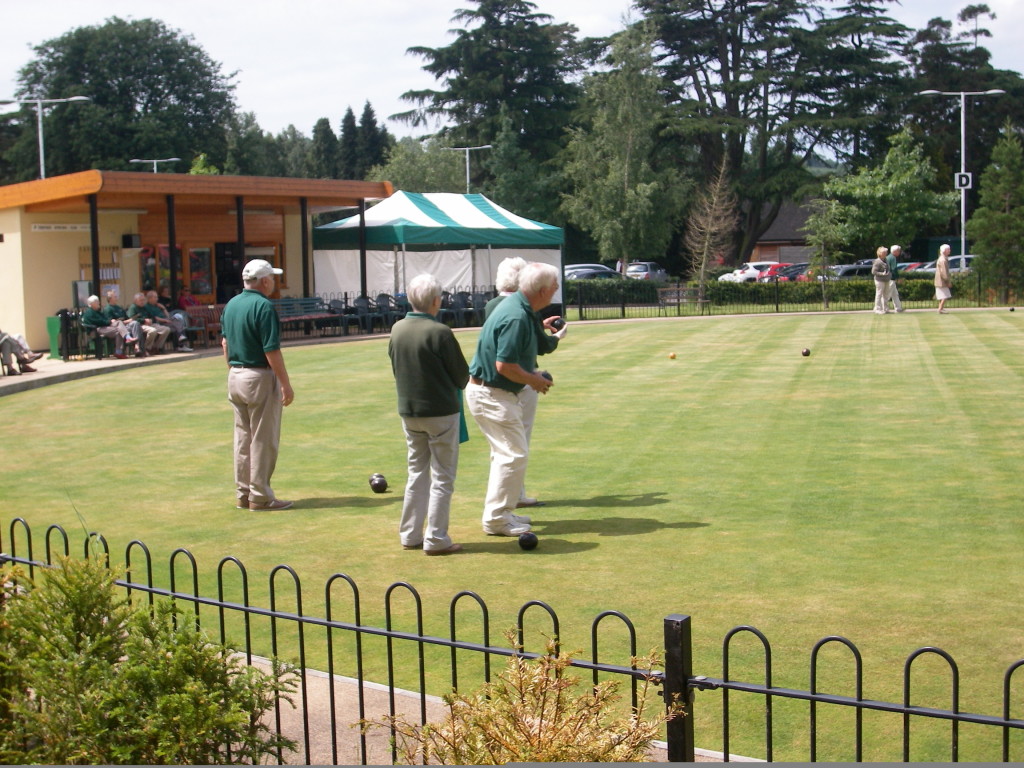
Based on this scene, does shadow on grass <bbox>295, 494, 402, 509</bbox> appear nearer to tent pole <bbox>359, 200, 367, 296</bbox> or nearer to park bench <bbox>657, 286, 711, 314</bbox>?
tent pole <bbox>359, 200, 367, 296</bbox>

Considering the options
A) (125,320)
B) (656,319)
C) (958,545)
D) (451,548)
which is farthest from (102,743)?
(656,319)

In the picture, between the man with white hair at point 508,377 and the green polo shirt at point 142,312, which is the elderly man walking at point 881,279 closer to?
the green polo shirt at point 142,312

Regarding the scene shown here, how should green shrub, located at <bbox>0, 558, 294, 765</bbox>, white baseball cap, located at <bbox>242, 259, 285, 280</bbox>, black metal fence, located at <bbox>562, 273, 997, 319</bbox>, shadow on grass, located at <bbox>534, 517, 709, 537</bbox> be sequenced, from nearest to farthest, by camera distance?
green shrub, located at <bbox>0, 558, 294, 765</bbox>
shadow on grass, located at <bbox>534, 517, 709, 537</bbox>
white baseball cap, located at <bbox>242, 259, 285, 280</bbox>
black metal fence, located at <bbox>562, 273, 997, 319</bbox>

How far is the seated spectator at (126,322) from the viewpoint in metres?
23.5

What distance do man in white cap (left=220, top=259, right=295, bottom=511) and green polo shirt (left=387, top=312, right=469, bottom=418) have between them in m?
1.62

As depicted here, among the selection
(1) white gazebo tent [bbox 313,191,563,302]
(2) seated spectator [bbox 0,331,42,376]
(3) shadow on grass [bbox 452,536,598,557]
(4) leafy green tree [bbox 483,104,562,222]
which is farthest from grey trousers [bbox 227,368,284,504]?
(4) leafy green tree [bbox 483,104,562,222]

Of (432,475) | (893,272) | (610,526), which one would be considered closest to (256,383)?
(432,475)

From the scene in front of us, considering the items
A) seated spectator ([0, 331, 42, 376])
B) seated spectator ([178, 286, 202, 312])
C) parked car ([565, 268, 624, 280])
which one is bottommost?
seated spectator ([0, 331, 42, 376])

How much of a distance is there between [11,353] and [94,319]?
3074mm

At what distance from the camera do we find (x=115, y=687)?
13.4ft

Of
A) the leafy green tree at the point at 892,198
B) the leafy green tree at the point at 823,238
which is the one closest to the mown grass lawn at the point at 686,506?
the leafy green tree at the point at 823,238

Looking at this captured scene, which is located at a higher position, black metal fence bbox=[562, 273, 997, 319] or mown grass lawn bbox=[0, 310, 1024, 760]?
black metal fence bbox=[562, 273, 997, 319]

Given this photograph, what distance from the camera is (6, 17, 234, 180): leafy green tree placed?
63.4 m

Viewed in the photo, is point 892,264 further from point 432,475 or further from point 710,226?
point 432,475
